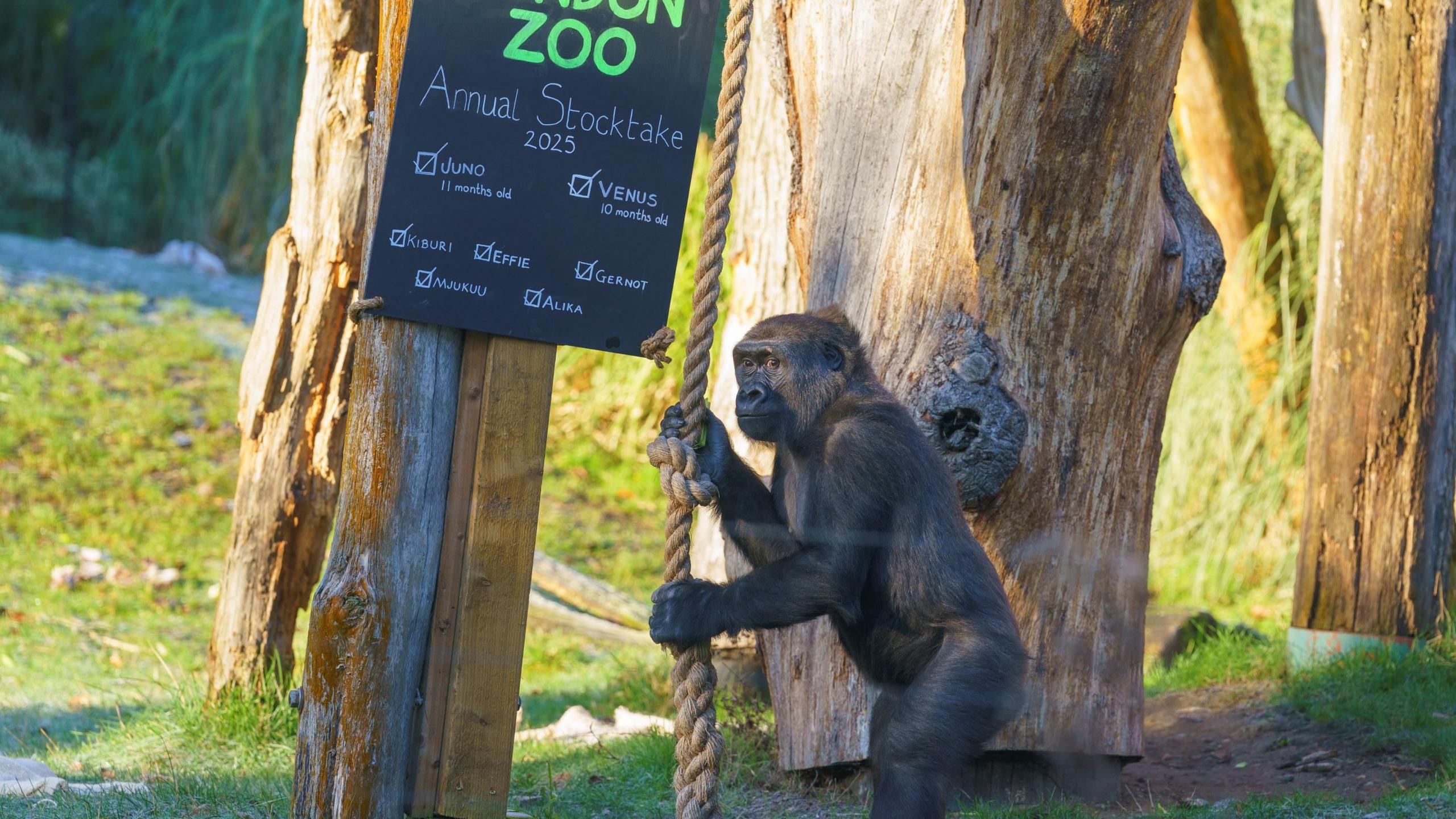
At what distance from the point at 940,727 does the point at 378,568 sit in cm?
154

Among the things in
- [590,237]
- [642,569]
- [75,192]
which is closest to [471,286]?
[590,237]

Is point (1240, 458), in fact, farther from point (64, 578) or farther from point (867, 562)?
point (64, 578)

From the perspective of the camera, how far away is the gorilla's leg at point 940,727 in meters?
3.26

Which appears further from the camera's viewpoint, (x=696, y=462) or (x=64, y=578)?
(x=64, y=578)

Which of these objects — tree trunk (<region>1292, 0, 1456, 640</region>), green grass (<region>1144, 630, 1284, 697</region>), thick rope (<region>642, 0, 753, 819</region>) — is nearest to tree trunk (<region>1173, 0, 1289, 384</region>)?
tree trunk (<region>1292, 0, 1456, 640</region>)

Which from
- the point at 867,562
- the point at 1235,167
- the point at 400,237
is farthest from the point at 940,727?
the point at 1235,167

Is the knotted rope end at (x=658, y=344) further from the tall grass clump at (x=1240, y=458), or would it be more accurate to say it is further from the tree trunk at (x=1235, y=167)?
the tall grass clump at (x=1240, y=458)

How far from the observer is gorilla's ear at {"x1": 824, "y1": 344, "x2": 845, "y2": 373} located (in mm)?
3775

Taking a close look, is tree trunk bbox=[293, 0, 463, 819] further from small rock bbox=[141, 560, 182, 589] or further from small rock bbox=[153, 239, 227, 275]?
small rock bbox=[153, 239, 227, 275]

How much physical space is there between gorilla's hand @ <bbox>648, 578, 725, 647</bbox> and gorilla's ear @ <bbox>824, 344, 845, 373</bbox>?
0.88 meters

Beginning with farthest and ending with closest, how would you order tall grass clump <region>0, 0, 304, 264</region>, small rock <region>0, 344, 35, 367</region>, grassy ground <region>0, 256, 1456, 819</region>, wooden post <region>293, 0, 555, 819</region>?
tall grass clump <region>0, 0, 304, 264</region>
small rock <region>0, 344, 35, 367</region>
grassy ground <region>0, 256, 1456, 819</region>
wooden post <region>293, 0, 555, 819</region>

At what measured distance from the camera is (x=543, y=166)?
10.5 ft

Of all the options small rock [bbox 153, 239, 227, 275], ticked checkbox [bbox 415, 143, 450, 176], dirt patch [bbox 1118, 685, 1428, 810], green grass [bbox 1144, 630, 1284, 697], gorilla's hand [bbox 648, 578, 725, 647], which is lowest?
dirt patch [bbox 1118, 685, 1428, 810]

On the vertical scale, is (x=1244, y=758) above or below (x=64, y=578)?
above
